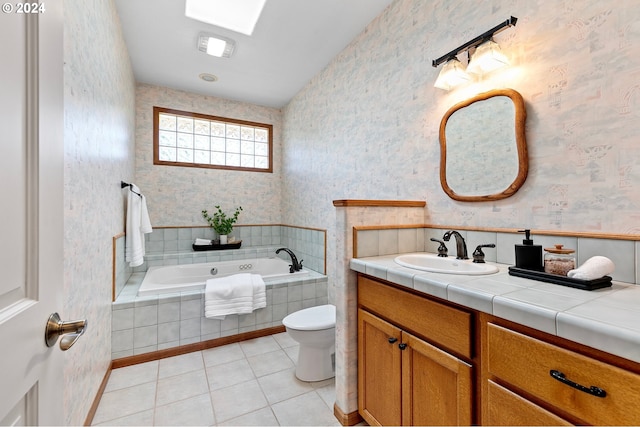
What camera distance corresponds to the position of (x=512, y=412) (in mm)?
832

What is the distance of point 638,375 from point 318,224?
2.76 meters

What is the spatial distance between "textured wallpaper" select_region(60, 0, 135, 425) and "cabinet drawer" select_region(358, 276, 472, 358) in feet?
4.70

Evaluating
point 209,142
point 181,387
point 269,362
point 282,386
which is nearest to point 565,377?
point 282,386

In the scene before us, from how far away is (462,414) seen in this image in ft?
3.22

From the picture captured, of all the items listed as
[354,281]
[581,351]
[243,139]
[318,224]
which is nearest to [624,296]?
[581,351]

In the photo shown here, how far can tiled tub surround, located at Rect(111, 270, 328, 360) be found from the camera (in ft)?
7.38

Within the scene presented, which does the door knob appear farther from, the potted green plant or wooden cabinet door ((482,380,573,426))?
the potted green plant

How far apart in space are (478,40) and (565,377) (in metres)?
1.58

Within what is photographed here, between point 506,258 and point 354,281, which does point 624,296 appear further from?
point 354,281

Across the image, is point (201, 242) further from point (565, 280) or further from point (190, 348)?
point (565, 280)

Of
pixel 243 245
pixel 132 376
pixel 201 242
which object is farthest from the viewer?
pixel 243 245

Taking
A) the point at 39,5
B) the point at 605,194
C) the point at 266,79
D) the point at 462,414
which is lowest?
the point at 462,414

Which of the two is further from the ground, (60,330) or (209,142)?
(209,142)

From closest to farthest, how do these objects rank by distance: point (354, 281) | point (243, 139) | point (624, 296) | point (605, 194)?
1. point (624, 296)
2. point (605, 194)
3. point (354, 281)
4. point (243, 139)
